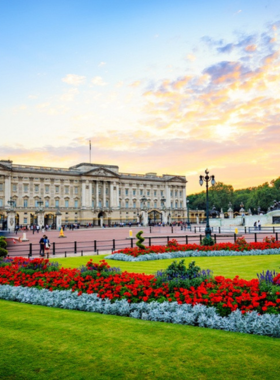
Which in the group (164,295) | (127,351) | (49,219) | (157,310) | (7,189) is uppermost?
(7,189)

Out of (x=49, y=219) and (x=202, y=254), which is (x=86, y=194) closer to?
(x=49, y=219)

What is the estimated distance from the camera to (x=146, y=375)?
529 centimetres

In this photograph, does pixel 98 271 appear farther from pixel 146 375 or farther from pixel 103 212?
pixel 103 212

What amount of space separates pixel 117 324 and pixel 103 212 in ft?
348

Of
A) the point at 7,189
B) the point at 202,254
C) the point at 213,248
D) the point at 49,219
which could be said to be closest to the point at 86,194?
the point at 49,219

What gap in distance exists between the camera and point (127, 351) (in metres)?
6.14

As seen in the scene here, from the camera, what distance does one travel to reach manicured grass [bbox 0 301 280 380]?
17.6 feet

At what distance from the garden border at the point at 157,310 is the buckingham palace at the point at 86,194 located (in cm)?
7605

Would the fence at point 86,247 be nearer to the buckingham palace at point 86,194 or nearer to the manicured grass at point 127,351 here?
the manicured grass at point 127,351

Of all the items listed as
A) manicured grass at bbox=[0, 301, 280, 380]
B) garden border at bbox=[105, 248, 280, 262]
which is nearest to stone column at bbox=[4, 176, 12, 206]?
garden border at bbox=[105, 248, 280, 262]

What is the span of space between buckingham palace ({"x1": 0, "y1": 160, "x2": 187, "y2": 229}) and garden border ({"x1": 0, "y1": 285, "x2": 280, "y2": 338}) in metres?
76.1

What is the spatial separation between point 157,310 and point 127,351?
2028mm

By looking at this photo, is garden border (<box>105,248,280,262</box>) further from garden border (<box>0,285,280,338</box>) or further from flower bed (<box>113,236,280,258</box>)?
garden border (<box>0,285,280,338</box>)

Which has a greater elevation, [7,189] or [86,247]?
[7,189]
